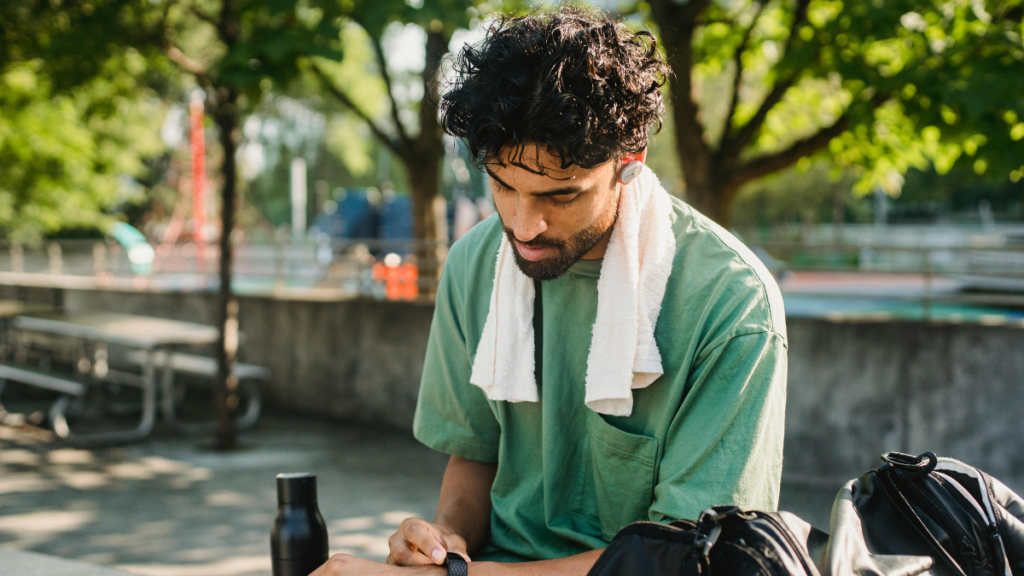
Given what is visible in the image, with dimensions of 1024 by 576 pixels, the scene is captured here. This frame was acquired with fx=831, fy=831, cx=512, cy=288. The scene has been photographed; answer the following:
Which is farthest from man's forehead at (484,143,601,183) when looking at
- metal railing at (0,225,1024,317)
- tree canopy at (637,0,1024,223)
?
metal railing at (0,225,1024,317)

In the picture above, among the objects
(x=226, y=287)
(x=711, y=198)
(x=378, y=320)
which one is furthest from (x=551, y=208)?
(x=378, y=320)

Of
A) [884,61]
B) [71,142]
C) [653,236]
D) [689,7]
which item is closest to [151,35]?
[689,7]

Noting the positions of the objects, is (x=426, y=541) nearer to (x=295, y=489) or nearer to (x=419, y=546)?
(x=419, y=546)

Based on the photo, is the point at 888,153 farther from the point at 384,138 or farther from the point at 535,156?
the point at 535,156

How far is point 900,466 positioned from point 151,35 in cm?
660

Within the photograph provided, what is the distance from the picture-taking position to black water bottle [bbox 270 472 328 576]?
1.88m

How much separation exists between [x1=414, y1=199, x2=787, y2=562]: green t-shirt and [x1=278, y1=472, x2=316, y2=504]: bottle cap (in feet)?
1.15

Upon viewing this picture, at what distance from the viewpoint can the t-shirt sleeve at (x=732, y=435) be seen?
1.57m

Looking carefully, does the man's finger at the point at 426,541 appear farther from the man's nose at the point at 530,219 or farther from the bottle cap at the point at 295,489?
the man's nose at the point at 530,219

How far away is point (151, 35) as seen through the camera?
6.58m

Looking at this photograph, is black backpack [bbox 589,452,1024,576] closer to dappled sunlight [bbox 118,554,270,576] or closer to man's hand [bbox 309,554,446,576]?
man's hand [bbox 309,554,446,576]

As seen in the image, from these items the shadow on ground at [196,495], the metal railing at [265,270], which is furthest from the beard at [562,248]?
the metal railing at [265,270]

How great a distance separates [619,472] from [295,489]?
29.7 inches

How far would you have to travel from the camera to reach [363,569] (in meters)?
1.60
